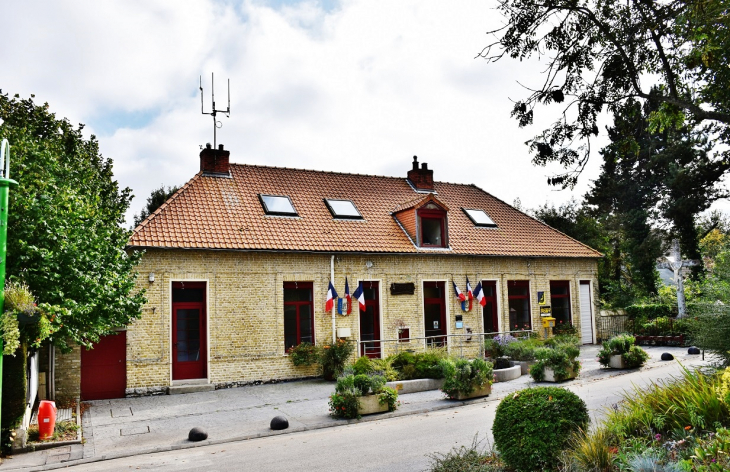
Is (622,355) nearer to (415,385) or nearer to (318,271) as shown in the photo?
(415,385)

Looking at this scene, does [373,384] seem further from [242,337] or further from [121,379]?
[121,379]

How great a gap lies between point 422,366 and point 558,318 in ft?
34.8

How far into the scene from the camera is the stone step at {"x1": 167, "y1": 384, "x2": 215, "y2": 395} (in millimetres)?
16094

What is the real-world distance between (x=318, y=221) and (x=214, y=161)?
15.0ft

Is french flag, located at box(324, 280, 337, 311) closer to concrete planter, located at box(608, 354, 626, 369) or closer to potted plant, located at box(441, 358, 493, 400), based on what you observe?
potted plant, located at box(441, 358, 493, 400)

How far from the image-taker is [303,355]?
17703mm

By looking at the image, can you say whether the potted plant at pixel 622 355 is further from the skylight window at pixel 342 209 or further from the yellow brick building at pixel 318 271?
the skylight window at pixel 342 209

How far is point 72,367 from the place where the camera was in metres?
15.1

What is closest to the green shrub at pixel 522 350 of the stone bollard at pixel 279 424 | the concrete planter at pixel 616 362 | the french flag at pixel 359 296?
the concrete planter at pixel 616 362

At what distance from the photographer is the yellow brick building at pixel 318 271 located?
16797 mm

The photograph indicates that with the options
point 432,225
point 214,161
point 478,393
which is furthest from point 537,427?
point 214,161

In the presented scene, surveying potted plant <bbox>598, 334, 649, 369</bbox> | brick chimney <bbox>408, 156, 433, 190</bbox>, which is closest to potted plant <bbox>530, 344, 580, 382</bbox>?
potted plant <bbox>598, 334, 649, 369</bbox>

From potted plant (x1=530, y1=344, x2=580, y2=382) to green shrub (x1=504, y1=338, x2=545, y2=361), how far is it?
1.58 meters

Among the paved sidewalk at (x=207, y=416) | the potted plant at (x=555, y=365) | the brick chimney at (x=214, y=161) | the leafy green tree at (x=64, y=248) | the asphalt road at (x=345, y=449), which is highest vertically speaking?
the brick chimney at (x=214, y=161)
